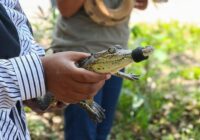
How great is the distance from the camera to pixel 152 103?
3.27 m

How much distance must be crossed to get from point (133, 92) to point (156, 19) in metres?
1.66

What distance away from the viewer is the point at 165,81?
3541 millimetres

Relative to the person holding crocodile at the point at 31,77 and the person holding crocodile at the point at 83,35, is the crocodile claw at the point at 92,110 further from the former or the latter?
the person holding crocodile at the point at 83,35

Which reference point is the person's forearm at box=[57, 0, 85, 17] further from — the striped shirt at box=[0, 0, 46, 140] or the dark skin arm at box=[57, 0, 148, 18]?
the striped shirt at box=[0, 0, 46, 140]

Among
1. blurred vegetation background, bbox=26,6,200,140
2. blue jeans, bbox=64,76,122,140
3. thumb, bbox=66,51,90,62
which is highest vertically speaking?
thumb, bbox=66,51,90,62

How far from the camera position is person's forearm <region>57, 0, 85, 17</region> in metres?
1.80

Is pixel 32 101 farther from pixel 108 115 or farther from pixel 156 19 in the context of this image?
pixel 156 19

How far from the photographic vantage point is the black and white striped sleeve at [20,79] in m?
0.89

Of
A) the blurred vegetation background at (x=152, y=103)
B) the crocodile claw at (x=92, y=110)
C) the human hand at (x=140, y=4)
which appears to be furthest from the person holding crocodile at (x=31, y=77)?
the blurred vegetation background at (x=152, y=103)

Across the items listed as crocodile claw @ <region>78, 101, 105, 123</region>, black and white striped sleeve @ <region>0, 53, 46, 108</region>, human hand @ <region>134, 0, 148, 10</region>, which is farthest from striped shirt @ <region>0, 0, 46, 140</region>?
human hand @ <region>134, 0, 148, 10</region>

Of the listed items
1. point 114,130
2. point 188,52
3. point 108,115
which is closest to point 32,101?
point 108,115

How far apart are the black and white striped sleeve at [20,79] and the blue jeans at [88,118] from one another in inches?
41.5

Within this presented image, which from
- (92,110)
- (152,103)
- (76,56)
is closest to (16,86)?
(76,56)

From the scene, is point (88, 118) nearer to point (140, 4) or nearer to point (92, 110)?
point (140, 4)
